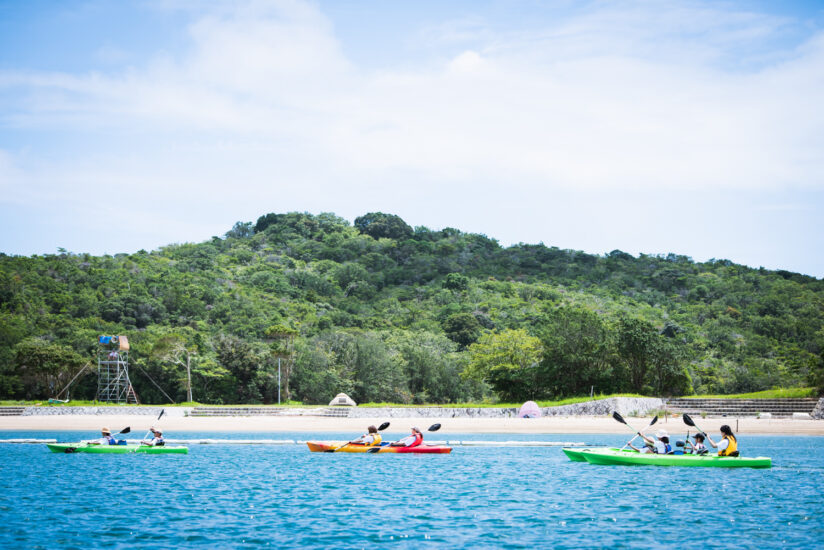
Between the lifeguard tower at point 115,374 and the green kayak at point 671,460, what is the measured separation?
34076 millimetres

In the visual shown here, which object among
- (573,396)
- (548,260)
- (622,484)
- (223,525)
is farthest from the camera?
(548,260)

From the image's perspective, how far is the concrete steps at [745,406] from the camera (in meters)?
35.4

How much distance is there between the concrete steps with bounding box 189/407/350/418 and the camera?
4166cm

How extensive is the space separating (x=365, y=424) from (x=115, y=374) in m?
21.3

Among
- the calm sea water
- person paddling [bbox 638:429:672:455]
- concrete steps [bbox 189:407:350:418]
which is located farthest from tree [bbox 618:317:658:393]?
person paddling [bbox 638:429:672:455]

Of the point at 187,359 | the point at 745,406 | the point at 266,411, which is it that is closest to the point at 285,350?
the point at 187,359

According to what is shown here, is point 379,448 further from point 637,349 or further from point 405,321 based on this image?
point 405,321

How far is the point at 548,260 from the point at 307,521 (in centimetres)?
10567

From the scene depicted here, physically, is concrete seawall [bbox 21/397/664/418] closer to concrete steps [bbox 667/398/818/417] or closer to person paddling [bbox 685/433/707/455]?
concrete steps [bbox 667/398/818/417]

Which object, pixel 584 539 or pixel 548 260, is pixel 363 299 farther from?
pixel 584 539

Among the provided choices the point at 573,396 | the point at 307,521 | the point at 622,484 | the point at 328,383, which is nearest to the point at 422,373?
the point at 328,383

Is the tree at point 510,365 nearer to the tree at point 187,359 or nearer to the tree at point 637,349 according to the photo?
the tree at point 637,349

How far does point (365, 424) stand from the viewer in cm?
3800

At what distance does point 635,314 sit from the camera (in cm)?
7869
